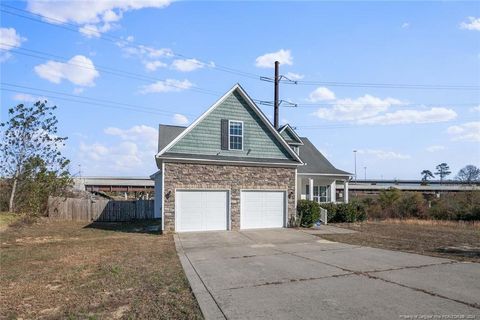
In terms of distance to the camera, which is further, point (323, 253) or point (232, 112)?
point (232, 112)

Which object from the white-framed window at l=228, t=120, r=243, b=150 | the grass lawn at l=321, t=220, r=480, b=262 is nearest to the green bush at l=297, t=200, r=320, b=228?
the grass lawn at l=321, t=220, r=480, b=262

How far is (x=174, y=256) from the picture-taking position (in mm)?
12609

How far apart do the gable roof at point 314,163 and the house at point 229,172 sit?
20.3 feet

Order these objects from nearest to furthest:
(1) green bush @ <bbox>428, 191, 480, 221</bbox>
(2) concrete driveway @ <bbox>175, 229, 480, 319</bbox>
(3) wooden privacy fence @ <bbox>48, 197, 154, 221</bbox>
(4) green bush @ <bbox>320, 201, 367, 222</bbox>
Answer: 1. (2) concrete driveway @ <bbox>175, 229, 480, 319</bbox>
2. (4) green bush @ <bbox>320, 201, 367, 222</bbox>
3. (3) wooden privacy fence @ <bbox>48, 197, 154, 221</bbox>
4. (1) green bush @ <bbox>428, 191, 480, 221</bbox>

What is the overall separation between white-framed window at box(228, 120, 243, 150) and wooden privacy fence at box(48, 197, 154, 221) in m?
11.5

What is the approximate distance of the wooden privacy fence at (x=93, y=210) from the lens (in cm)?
2677

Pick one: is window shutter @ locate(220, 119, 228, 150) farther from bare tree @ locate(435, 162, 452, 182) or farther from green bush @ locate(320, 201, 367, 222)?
bare tree @ locate(435, 162, 452, 182)

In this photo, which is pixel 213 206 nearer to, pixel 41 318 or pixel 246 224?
pixel 246 224

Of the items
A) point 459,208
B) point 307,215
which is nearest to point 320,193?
point 307,215

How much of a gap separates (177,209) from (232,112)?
570cm

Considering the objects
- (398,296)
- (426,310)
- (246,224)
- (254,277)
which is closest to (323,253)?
(254,277)

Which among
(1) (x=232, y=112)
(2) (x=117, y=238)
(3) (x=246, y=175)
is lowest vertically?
(2) (x=117, y=238)

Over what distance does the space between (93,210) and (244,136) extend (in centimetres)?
1261

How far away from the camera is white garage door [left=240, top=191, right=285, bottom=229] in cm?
2095
